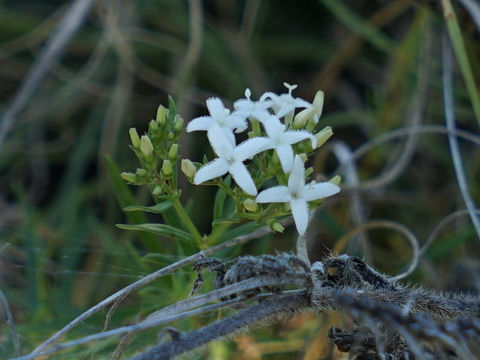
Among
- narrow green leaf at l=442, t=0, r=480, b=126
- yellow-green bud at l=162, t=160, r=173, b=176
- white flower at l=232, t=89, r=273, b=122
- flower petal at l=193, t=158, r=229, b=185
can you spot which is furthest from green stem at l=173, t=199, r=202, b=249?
narrow green leaf at l=442, t=0, r=480, b=126

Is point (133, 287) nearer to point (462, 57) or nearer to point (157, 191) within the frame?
point (157, 191)

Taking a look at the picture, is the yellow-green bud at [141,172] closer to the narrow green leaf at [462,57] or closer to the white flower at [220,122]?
the white flower at [220,122]

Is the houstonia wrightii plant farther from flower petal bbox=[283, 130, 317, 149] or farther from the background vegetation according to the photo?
the background vegetation

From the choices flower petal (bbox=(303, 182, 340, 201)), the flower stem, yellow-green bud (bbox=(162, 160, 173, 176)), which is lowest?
the flower stem

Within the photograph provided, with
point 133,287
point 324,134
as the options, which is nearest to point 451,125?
point 324,134

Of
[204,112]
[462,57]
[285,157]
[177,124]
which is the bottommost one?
[285,157]

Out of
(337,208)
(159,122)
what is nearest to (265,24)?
(337,208)
